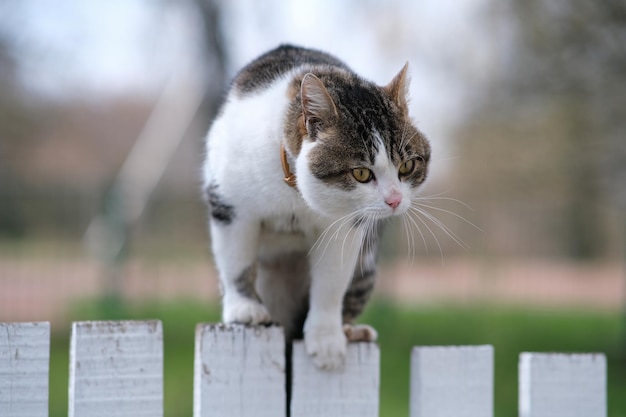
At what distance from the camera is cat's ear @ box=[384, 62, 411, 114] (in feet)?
5.97

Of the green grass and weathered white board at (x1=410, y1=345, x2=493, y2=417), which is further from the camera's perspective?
the green grass

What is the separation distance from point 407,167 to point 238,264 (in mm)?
480

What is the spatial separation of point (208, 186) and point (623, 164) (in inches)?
169

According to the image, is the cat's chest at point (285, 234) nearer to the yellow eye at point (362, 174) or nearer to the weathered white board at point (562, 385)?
the yellow eye at point (362, 174)

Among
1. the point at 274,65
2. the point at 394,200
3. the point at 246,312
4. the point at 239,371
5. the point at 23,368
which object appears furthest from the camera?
the point at 274,65

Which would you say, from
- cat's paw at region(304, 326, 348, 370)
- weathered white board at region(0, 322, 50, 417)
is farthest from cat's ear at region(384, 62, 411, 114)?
weathered white board at region(0, 322, 50, 417)

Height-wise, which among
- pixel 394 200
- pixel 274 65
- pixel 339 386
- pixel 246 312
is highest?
pixel 274 65

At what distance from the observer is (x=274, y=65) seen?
212 cm

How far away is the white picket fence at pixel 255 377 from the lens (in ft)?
4.16

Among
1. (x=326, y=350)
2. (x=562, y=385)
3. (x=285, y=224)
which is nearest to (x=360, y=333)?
(x=285, y=224)

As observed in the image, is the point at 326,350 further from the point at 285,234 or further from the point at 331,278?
the point at 285,234

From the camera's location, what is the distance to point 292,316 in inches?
82.5

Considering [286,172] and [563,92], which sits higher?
[563,92]

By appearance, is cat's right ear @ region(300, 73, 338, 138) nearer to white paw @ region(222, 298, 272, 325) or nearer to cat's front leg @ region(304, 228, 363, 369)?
cat's front leg @ region(304, 228, 363, 369)
